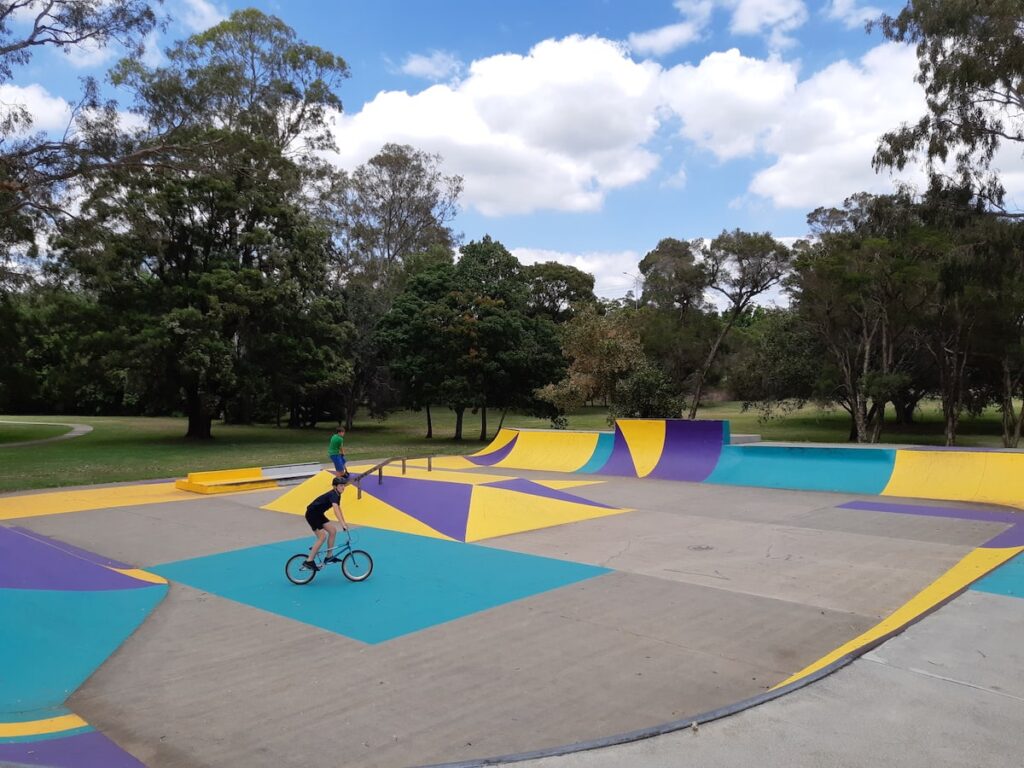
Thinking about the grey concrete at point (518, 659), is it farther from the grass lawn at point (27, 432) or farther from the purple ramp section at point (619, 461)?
the grass lawn at point (27, 432)

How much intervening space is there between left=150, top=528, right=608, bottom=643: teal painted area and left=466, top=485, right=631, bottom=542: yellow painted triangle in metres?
0.93

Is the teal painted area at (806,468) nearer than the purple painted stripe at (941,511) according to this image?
No

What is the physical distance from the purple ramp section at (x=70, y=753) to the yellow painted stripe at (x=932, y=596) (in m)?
4.25

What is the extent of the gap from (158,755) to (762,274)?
34.4 meters

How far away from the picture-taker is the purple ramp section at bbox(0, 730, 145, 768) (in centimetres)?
394

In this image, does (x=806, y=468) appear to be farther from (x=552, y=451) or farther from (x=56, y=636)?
(x=56, y=636)

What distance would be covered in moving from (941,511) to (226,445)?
2865 centimetres

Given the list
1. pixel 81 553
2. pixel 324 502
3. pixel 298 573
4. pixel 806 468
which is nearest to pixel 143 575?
pixel 298 573

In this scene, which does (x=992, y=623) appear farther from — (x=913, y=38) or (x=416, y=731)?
(x=913, y=38)

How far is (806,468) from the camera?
16422 millimetres

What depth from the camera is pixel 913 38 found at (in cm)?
2269

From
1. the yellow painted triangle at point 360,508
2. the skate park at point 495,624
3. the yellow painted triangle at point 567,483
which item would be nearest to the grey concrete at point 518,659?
the skate park at point 495,624

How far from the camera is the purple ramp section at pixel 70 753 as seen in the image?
394 centimetres

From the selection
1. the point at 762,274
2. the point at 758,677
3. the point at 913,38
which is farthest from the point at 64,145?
the point at 762,274
